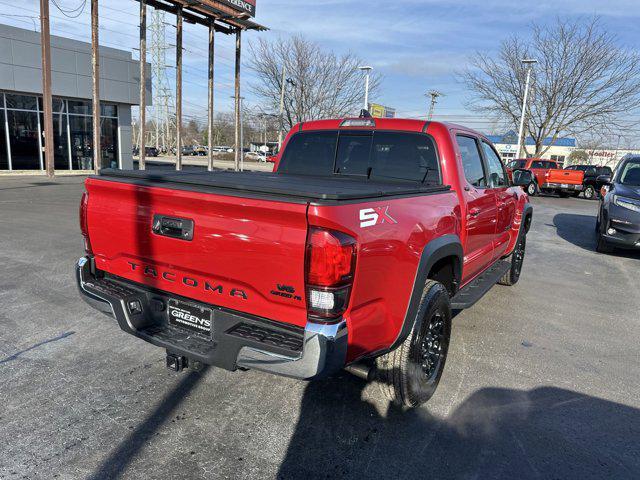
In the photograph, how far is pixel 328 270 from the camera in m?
2.21

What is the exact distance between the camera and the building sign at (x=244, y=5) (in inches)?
850

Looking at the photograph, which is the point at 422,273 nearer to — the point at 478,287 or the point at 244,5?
the point at 478,287

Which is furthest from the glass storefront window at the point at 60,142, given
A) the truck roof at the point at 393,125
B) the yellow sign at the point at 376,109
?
the truck roof at the point at 393,125

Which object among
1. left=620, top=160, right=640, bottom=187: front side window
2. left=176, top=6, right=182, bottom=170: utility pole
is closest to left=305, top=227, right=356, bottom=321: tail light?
left=620, top=160, right=640, bottom=187: front side window

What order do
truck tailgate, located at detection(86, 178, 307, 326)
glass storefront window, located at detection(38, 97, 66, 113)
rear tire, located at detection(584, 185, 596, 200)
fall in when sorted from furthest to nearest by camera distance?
glass storefront window, located at detection(38, 97, 66, 113) < rear tire, located at detection(584, 185, 596, 200) < truck tailgate, located at detection(86, 178, 307, 326)

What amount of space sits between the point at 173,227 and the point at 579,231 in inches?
468

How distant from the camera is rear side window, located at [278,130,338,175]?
4.39 m

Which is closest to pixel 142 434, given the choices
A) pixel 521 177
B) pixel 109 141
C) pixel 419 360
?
pixel 419 360

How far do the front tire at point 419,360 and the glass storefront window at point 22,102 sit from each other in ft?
78.5

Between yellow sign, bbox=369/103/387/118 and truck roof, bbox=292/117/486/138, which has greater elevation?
yellow sign, bbox=369/103/387/118

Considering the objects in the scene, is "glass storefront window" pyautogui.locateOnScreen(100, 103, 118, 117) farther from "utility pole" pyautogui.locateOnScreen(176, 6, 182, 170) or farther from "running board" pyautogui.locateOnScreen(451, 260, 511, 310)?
"running board" pyautogui.locateOnScreen(451, 260, 511, 310)

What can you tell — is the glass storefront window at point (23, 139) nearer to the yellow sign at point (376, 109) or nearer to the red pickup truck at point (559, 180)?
the yellow sign at point (376, 109)

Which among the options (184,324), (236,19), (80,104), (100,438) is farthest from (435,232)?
(80,104)

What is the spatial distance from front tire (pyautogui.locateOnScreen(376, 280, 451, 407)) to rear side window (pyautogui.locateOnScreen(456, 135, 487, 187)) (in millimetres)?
1381
